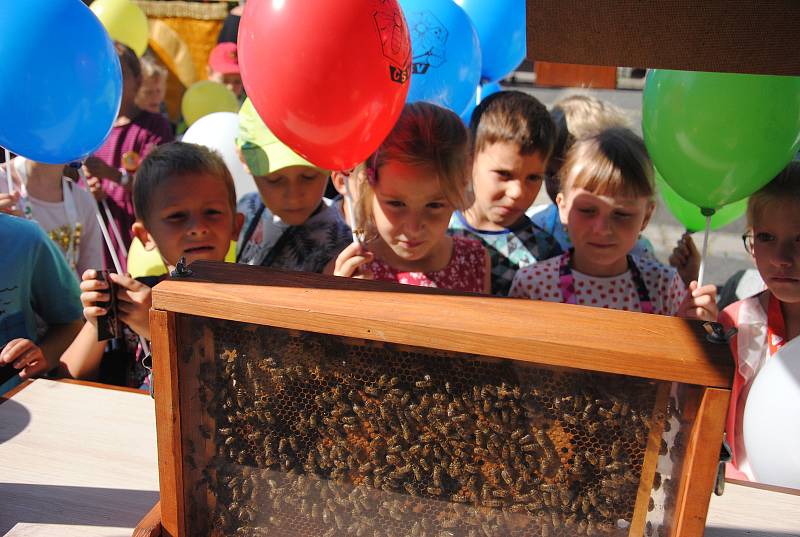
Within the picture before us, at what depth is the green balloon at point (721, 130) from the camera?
1.82 metres

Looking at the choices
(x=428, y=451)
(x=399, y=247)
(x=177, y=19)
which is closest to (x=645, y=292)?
(x=399, y=247)

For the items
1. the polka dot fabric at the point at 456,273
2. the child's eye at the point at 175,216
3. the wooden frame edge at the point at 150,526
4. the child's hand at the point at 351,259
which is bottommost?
the wooden frame edge at the point at 150,526

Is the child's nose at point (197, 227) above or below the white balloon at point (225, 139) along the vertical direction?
below

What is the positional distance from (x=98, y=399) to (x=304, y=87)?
1.13m

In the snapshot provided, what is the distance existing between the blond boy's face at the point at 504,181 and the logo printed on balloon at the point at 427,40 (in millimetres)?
443

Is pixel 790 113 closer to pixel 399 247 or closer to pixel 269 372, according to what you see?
pixel 399 247

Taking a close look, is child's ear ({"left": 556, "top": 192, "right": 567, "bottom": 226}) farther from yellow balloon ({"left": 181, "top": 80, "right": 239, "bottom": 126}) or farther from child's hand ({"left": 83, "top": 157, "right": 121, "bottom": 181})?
yellow balloon ({"left": 181, "top": 80, "right": 239, "bottom": 126})

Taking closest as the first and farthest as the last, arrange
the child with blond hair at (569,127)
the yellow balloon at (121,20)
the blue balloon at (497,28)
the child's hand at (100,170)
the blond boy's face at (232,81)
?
1. the child with blond hair at (569,127)
2. the blue balloon at (497,28)
3. the child's hand at (100,170)
4. the yellow balloon at (121,20)
5. the blond boy's face at (232,81)

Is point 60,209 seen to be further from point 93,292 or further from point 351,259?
point 351,259

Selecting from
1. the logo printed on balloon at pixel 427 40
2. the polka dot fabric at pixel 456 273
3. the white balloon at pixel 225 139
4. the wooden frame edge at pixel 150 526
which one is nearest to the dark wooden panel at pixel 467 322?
the wooden frame edge at pixel 150 526

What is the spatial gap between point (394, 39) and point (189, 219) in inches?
40.2

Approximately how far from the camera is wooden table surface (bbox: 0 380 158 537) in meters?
1.50

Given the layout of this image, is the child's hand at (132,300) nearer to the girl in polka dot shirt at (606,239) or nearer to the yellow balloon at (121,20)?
the girl in polka dot shirt at (606,239)

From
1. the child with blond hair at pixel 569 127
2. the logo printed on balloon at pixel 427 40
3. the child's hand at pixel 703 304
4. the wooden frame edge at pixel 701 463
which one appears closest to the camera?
the wooden frame edge at pixel 701 463
